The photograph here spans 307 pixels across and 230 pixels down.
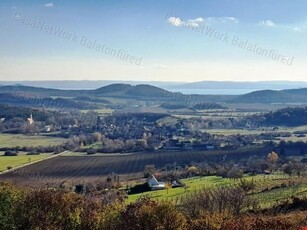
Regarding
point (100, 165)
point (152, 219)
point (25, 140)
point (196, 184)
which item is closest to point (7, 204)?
point (152, 219)

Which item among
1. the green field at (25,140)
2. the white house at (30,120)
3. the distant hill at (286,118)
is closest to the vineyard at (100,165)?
the green field at (25,140)

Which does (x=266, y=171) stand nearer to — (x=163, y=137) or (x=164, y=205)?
(x=164, y=205)

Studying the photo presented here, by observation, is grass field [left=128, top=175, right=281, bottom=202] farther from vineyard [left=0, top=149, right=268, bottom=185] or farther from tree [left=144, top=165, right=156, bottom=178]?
vineyard [left=0, top=149, right=268, bottom=185]

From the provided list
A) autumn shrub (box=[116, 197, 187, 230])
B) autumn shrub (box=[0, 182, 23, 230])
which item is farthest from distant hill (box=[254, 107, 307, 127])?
autumn shrub (box=[116, 197, 187, 230])

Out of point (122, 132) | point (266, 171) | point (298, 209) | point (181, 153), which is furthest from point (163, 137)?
point (298, 209)

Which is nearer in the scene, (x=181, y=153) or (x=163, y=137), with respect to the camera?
(x=181, y=153)

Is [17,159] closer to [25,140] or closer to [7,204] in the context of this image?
[25,140]

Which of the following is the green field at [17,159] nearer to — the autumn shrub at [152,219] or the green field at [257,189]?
the green field at [257,189]
